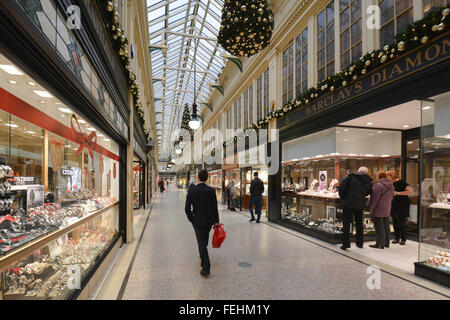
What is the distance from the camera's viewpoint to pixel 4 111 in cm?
172

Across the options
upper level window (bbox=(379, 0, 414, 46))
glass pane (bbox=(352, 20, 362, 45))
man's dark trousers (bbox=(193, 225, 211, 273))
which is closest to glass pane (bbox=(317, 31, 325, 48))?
glass pane (bbox=(352, 20, 362, 45))

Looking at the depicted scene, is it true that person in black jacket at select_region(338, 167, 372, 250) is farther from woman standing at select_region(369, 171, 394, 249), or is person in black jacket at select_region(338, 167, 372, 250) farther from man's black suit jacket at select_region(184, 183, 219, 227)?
man's black suit jacket at select_region(184, 183, 219, 227)

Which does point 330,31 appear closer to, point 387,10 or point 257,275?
point 387,10

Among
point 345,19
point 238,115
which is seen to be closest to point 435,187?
point 345,19

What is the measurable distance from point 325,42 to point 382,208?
4.02 metres

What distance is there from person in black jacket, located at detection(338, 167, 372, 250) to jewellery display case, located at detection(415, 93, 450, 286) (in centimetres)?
116

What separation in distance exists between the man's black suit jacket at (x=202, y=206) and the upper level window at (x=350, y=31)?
4.19 metres

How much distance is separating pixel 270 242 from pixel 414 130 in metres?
4.26

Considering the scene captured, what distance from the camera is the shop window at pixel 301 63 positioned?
7.03m

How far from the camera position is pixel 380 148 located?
6.24 metres

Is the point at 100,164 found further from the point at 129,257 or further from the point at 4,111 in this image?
the point at 4,111

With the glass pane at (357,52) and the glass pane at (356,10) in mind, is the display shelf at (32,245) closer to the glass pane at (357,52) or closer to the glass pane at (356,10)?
the glass pane at (357,52)

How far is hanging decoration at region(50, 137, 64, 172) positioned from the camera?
8.39 feet
